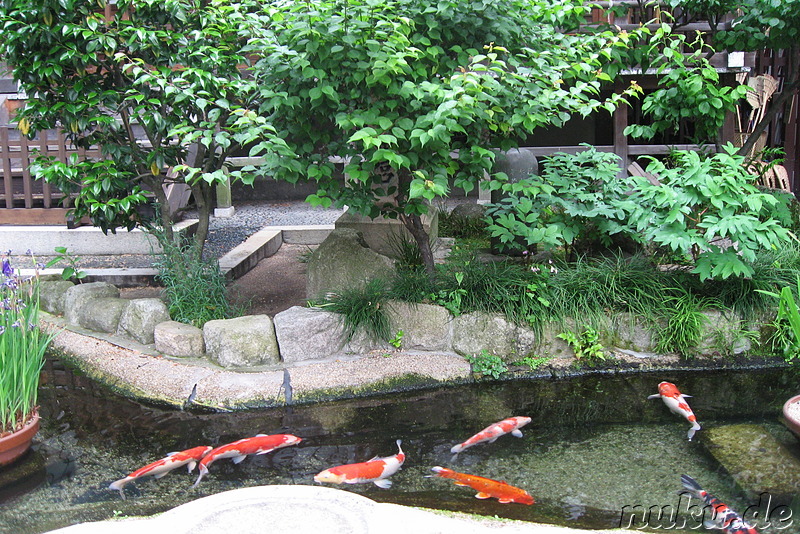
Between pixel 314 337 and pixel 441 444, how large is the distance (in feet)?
4.90

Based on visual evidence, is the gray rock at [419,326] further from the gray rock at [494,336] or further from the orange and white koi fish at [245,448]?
the orange and white koi fish at [245,448]

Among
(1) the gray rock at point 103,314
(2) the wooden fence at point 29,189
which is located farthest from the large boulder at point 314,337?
(2) the wooden fence at point 29,189

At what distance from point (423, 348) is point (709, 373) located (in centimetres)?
222

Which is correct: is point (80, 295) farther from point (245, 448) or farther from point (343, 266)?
point (245, 448)

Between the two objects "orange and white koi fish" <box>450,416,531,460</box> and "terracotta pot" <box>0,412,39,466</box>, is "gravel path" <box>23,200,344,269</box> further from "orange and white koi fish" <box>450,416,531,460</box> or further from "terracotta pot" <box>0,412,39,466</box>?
"orange and white koi fish" <box>450,416,531,460</box>

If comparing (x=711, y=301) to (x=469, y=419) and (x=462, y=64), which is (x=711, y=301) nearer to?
(x=469, y=419)

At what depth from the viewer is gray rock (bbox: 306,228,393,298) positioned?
602cm

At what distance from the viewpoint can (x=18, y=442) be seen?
4.15m

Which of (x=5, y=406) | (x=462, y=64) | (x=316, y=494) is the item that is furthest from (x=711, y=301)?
(x=5, y=406)

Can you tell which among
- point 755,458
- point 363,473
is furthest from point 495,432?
point 755,458

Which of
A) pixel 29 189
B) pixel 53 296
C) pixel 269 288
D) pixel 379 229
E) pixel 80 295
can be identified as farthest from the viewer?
pixel 29 189

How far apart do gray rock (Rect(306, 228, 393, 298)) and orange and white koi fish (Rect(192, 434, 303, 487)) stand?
187cm

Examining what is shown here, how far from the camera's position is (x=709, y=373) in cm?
549

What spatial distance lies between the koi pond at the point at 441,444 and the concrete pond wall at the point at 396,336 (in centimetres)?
29
